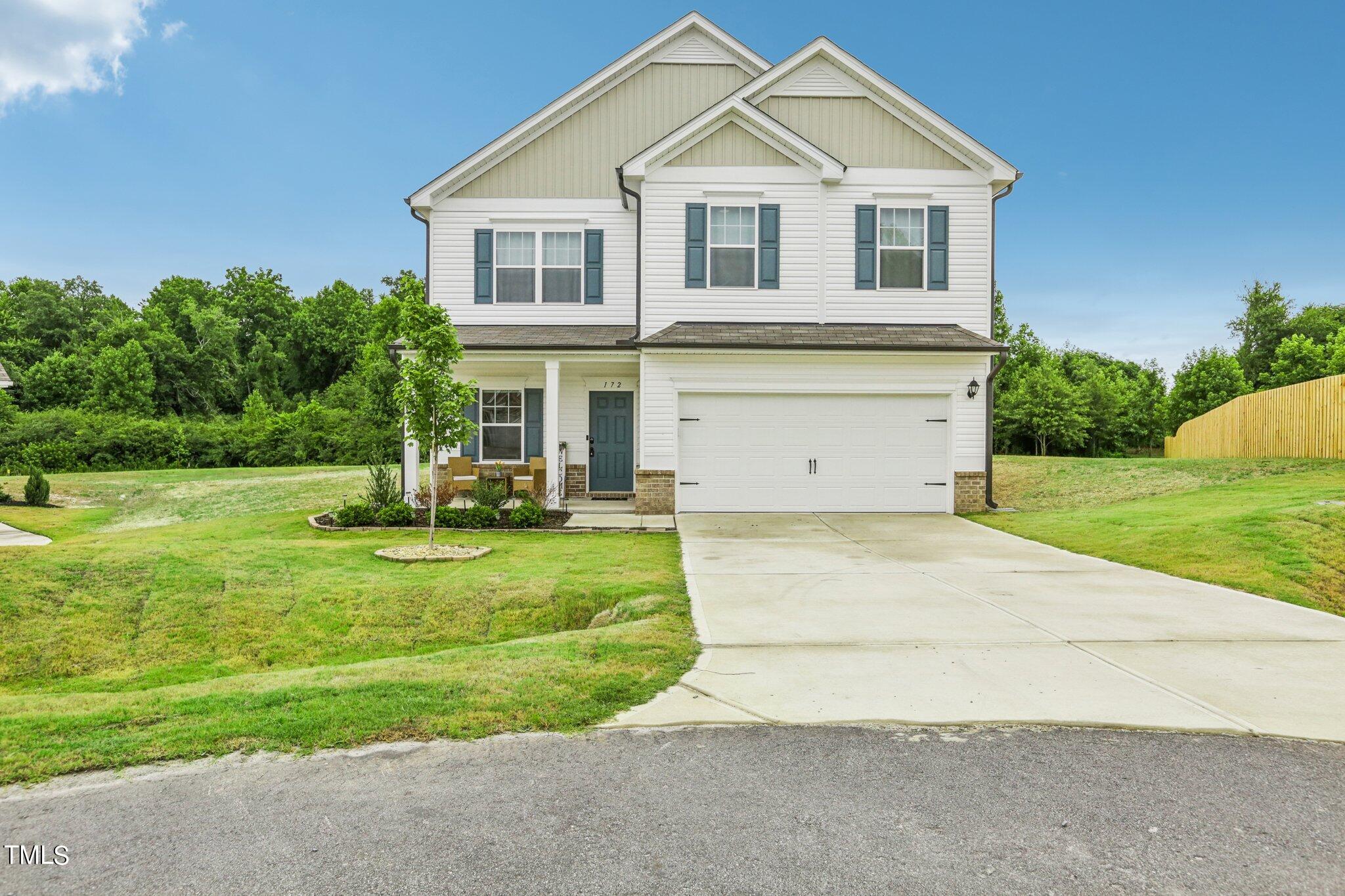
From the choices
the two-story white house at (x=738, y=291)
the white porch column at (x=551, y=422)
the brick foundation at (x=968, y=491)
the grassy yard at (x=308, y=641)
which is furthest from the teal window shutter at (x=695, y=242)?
the brick foundation at (x=968, y=491)

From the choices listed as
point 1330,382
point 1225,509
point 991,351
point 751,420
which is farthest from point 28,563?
point 1330,382

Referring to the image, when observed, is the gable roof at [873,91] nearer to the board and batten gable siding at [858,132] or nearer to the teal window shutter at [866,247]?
the board and batten gable siding at [858,132]

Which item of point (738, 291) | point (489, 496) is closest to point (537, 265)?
point (738, 291)

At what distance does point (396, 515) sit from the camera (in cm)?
1284

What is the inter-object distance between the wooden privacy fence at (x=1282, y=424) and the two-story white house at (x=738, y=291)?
9127mm

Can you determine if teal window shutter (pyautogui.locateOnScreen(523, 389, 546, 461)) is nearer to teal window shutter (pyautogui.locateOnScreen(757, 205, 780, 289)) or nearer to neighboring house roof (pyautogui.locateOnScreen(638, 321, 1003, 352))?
neighboring house roof (pyautogui.locateOnScreen(638, 321, 1003, 352))

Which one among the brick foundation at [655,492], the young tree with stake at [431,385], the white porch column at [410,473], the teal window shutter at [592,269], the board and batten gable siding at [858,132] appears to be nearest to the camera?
the young tree with stake at [431,385]

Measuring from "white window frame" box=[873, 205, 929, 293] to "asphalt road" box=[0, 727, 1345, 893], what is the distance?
39.7ft

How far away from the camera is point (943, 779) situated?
3527 mm

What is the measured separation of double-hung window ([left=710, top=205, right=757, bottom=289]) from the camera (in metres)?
14.9

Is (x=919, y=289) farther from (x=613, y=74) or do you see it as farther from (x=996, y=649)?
(x=996, y=649)

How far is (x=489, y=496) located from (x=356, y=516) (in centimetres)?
228

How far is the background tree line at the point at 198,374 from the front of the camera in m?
29.6

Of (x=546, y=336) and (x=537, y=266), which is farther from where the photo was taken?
(x=537, y=266)
